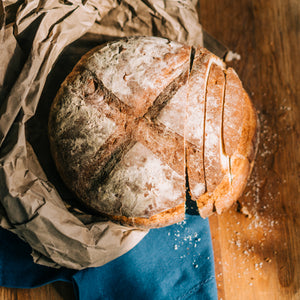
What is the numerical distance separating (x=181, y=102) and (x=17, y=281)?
109 centimetres

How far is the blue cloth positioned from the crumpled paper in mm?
112

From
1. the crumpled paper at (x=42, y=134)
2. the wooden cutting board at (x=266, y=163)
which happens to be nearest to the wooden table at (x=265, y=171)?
the wooden cutting board at (x=266, y=163)

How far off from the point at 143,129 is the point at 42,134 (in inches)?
20.0

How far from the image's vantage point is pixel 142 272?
143 cm

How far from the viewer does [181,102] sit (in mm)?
1166

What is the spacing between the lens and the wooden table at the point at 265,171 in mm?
1521

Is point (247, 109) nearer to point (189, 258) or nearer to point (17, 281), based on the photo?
point (189, 258)

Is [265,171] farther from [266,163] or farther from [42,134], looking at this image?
[42,134]

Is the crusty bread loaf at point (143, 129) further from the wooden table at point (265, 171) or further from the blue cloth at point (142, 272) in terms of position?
the wooden table at point (265, 171)

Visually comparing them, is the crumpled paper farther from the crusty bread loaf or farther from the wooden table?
the wooden table

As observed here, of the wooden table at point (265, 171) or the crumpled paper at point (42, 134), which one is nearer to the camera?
the crumpled paper at point (42, 134)

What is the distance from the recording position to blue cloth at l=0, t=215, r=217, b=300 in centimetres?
140

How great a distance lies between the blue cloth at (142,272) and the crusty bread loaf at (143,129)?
29 cm

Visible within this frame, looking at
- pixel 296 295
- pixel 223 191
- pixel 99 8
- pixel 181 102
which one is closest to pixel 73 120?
pixel 181 102
